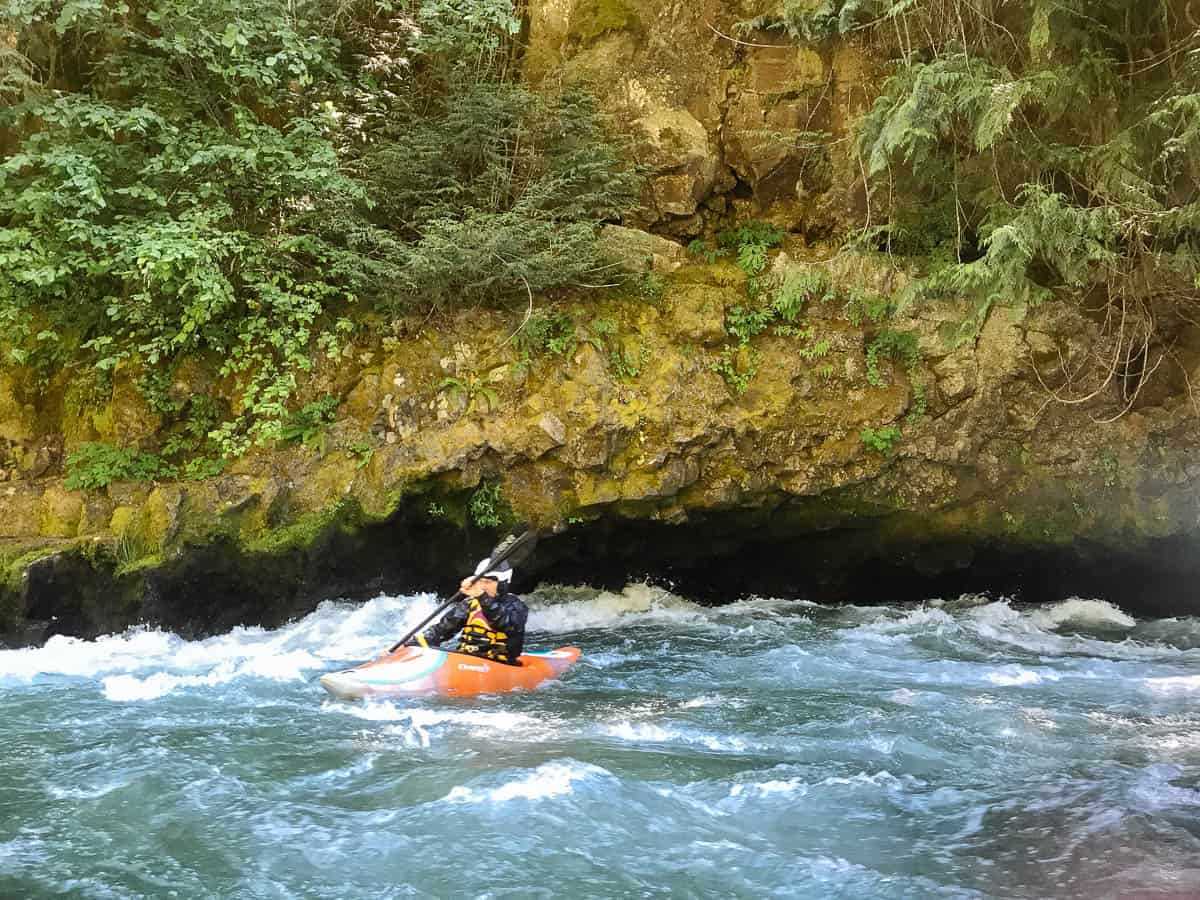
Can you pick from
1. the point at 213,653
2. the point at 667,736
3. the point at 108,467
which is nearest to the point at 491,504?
the point at 213,653

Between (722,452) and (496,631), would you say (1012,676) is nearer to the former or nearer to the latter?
(722,452)

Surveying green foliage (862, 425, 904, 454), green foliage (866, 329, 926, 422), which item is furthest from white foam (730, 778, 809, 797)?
green foliage (866, 329, 926, 422)

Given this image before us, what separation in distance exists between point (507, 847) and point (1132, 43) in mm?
8014

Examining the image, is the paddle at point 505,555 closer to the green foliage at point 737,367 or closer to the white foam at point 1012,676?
the green foliage at point 737,367

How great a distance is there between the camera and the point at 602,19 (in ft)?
34.7

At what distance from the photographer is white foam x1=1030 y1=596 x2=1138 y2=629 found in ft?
31.2

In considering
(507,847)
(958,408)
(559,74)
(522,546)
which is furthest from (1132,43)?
(507,847)

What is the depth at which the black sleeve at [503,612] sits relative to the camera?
7.08 metres

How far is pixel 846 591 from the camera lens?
1070 centimetres

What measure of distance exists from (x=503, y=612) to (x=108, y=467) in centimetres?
425

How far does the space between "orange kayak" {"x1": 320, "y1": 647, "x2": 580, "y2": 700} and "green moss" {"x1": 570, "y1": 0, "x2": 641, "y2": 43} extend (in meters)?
7.43

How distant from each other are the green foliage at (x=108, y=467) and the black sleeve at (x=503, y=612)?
370 cm

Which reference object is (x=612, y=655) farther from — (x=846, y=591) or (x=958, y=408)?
(x=958, y=408)

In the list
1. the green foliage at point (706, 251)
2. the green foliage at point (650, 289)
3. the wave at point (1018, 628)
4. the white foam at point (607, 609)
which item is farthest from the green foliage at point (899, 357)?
the white foam at point (607, 609)
